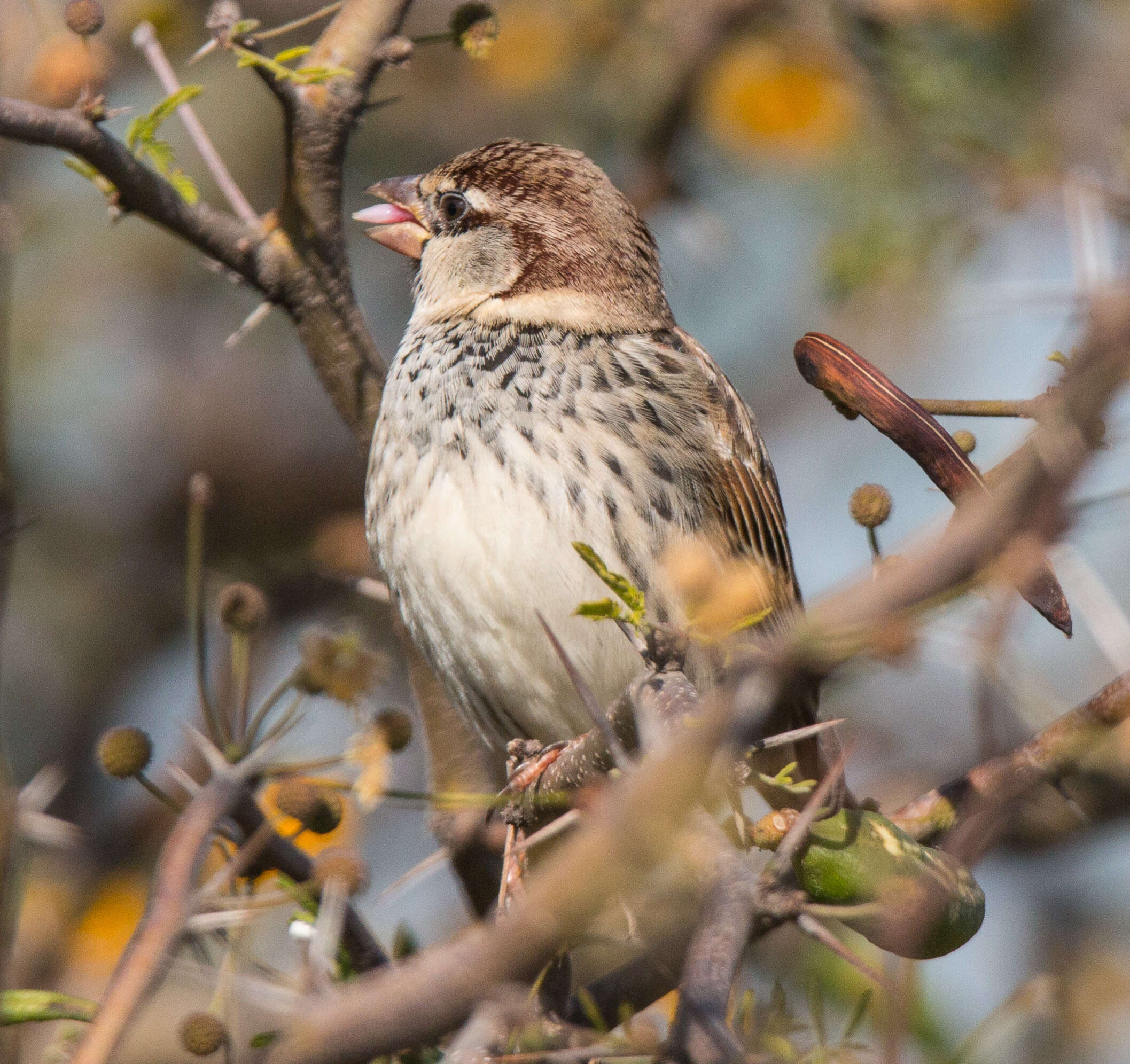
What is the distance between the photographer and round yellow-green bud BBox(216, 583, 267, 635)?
2246 millimetres

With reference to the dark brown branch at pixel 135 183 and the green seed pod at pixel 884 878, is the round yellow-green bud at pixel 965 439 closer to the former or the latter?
the green seed pod at pixel 884 878

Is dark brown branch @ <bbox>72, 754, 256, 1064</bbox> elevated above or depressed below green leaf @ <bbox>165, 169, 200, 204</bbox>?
below

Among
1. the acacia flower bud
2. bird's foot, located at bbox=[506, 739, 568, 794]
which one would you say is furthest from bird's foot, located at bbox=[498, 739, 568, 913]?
the acacia flower bud

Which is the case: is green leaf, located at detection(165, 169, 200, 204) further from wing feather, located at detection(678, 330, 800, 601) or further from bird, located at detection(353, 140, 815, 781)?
wing feather, located at detection(678, 330, 800, 601)

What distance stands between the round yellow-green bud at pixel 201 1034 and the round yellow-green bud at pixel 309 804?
351 millimetres

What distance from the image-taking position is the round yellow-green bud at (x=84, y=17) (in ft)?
7.82

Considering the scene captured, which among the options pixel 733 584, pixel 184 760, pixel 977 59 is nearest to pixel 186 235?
pixel 733 584

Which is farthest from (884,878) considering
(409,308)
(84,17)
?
(409,308)

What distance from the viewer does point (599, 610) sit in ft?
5.98

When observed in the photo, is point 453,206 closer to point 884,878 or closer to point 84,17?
point 84,17

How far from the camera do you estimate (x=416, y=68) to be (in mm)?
6027

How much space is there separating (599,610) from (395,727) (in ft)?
1.98

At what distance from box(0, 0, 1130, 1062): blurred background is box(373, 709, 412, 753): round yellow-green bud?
2.57ft

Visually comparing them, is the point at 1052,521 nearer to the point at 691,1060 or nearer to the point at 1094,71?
the point at 691,1060
